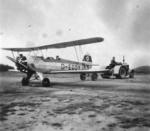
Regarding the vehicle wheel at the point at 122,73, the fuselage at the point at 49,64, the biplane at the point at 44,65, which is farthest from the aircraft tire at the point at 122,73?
the biplane at the point at 44,65

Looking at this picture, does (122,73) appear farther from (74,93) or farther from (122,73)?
(74,93)

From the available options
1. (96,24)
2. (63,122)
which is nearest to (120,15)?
(96,24)

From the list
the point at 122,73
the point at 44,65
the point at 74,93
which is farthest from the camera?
the point at 122,73

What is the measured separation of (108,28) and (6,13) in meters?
3.17

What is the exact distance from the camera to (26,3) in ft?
19.6

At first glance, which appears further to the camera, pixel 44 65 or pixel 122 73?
Answer: pixel 122 73

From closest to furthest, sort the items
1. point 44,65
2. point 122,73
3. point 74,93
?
point 74,93, point 44,65, point 122,73

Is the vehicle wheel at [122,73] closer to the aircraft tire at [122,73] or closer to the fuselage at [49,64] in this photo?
the aircraft tire at [122,73]

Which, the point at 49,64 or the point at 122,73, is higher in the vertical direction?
the point at 49,64

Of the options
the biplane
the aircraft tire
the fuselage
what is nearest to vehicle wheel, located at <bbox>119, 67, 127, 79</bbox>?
the aircraft tire

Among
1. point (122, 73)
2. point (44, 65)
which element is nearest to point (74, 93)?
point (44, 65)

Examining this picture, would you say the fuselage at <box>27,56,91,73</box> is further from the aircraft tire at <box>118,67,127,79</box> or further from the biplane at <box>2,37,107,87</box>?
the aircraft tire at <box>118,67,127,79</box>

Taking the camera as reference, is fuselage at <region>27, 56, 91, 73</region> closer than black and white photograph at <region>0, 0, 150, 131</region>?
No

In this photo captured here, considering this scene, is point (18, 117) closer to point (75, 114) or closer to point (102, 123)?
point (75, 114)
